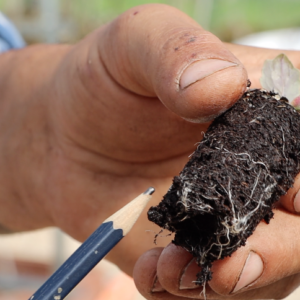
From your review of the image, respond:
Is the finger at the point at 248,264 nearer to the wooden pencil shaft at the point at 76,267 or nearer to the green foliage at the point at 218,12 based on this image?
the wooden pencil shaft at the point at 76,267

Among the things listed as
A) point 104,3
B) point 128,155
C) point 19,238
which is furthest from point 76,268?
point 104,3

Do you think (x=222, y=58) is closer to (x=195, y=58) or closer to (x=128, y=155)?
(x=195, y=58)

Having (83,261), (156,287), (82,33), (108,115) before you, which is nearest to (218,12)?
(82,33)

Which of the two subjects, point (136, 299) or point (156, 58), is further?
point (136, 299)

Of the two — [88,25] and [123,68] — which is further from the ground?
[123,68]

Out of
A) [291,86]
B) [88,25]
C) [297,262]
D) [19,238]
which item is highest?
[291,86]

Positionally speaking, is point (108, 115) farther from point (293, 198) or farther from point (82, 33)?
point (82, 33)
